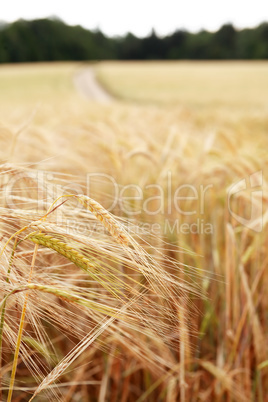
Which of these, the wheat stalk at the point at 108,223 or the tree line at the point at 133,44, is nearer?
the wheat stalk at the point at 108,223

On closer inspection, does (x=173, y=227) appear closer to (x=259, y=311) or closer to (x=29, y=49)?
(x=259, y=311)

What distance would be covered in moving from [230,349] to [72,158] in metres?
0.63

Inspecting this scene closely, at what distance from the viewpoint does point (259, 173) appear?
968 millimetres

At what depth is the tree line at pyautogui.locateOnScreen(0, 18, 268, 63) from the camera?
2975 cm

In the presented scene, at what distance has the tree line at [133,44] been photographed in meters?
29.8

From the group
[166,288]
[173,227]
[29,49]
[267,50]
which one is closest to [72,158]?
[173,227]

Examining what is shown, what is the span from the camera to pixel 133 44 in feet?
119

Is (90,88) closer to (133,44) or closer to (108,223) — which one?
(108,223)
